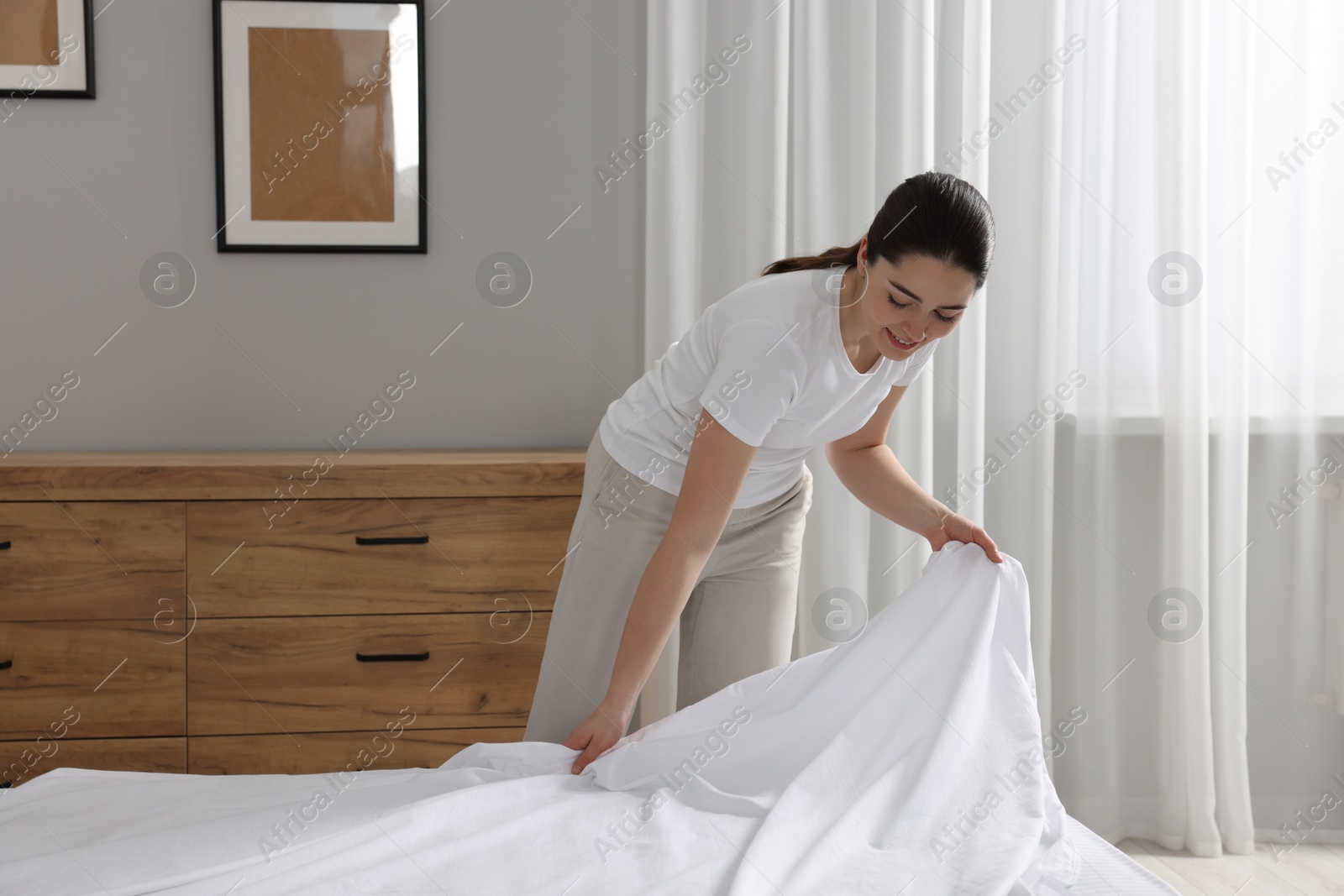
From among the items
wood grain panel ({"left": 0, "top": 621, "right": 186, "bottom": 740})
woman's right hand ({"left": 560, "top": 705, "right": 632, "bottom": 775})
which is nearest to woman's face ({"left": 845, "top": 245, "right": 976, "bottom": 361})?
woman's right hand ({"left": 560, "top": 705, "right": 632, "bottom": 775})

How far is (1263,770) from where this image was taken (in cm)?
255

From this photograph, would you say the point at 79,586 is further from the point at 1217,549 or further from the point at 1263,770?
the point at 1263,770

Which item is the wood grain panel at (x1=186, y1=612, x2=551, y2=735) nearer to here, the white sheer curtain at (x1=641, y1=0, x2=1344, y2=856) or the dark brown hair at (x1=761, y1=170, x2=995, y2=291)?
the white sheer curtain at (x1=641, y1=0, x2=1344, y2=856)

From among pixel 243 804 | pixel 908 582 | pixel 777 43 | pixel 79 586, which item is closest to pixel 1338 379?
pixel 908 582

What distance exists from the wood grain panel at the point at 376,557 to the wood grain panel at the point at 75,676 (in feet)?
0.62

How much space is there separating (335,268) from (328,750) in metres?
1.23

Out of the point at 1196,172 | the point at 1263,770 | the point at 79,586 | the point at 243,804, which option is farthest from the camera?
the point at 1263,770

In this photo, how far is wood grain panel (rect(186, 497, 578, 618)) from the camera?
215cm

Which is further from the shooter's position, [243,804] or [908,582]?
[908,582]

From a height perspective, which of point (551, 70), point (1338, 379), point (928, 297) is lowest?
point (1338, 379)

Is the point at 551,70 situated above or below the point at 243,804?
above

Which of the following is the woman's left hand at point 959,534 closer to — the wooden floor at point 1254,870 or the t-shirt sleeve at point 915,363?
the t-shirt sleeve at point 915,363

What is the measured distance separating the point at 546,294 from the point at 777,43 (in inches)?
34.3

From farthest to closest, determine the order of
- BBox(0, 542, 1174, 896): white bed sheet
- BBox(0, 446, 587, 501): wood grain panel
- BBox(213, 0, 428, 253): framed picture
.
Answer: BBox(213, 0, 428, 253): framed picture → BBox(0, 446, 587, 501): wood grain panel → BBox(0, 542, 1174, 896): white bed sheet
